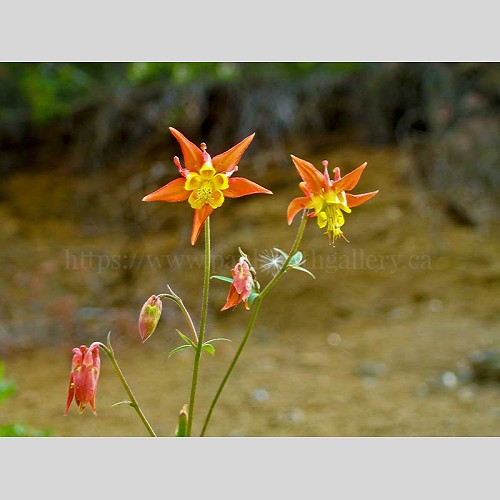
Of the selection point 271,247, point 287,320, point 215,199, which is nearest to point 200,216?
point 215,199

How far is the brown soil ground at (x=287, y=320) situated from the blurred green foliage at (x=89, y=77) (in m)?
0.31

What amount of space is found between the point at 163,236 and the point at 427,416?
1382 mm

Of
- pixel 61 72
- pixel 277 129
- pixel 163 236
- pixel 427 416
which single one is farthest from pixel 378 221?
pixel 61 72

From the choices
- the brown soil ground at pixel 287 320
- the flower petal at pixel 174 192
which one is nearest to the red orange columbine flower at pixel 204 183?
the flower petal at pixel 174 192

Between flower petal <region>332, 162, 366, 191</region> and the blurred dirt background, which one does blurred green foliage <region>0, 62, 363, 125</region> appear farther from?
flower petal <region>332, 162, 366, 191</region>

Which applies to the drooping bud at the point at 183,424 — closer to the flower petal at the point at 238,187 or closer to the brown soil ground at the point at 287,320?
the flower petal at the point at 238,187

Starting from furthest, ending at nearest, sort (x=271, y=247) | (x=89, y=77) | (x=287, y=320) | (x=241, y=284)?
(x=89, y=77), (x=271, y=247), (x=287, y=320), (x=241, y=284)

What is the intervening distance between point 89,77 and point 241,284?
100 inches

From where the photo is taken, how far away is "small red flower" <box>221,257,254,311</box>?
723mm

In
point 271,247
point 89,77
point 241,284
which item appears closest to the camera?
point 241,284

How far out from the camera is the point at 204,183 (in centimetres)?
74

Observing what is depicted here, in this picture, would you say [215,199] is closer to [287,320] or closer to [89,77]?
[287,320]

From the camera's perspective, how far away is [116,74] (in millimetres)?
3045

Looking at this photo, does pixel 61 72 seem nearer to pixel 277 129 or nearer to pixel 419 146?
pixel 277 129
